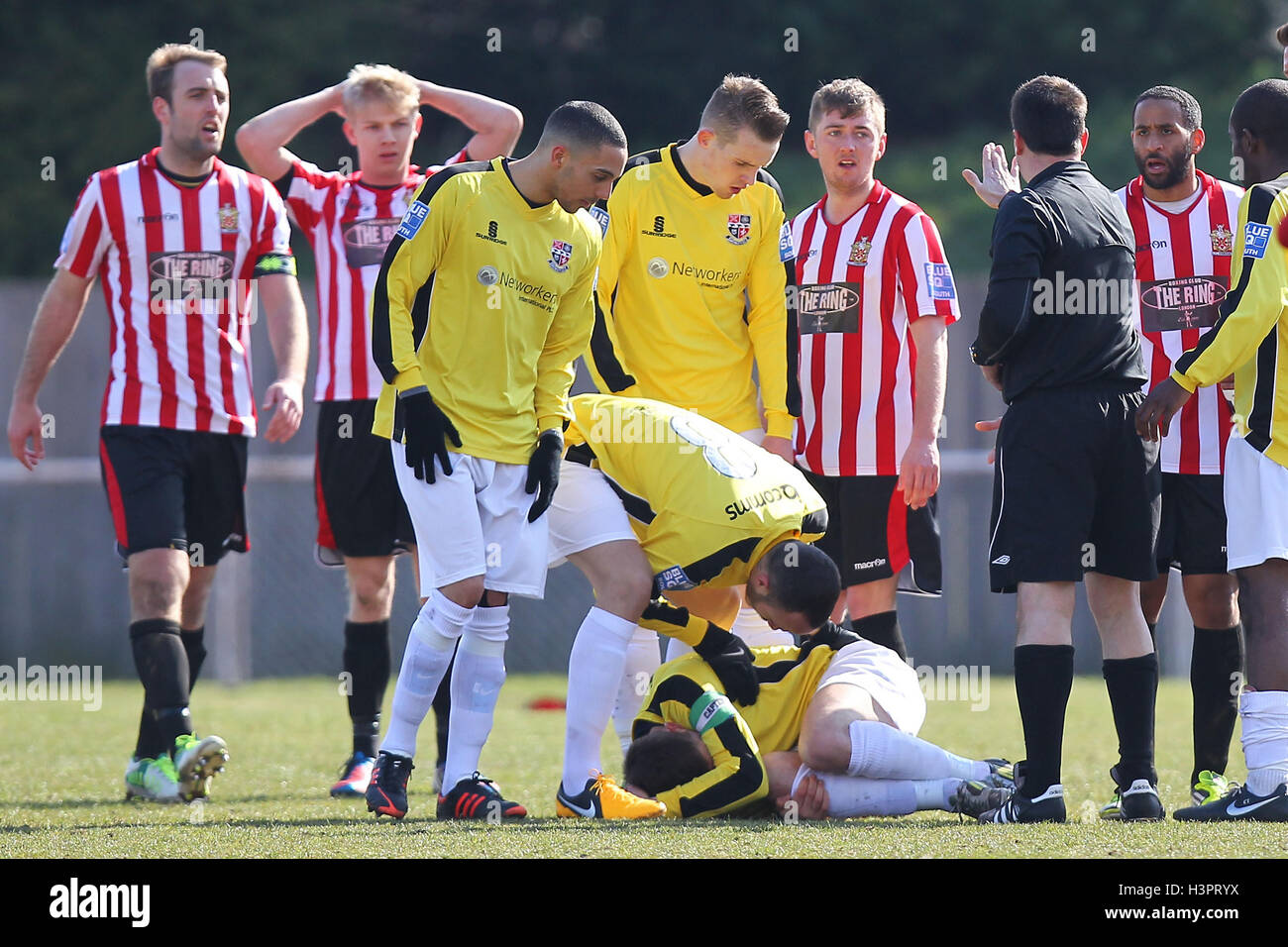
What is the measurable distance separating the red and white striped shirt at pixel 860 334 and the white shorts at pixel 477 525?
4.65ft

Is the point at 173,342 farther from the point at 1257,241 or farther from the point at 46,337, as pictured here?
the point at 1257,241

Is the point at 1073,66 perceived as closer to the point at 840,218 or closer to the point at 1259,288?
the point at 840,218

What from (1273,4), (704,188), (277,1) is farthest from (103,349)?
(1273,4)

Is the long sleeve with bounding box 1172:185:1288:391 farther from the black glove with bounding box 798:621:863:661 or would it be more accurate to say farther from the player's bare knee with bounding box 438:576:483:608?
the player's bare knee with bounding box 438:576:483:608

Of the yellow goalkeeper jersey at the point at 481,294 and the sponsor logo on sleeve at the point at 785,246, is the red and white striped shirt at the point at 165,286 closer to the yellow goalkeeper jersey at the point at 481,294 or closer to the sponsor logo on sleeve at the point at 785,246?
the yellow goalkeeper jersey at the point at 481,294

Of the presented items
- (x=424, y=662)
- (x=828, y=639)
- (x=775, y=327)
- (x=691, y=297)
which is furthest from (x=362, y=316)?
(x=828, y=639)

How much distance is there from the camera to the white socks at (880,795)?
197 inches

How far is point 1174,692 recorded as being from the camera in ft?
33.8

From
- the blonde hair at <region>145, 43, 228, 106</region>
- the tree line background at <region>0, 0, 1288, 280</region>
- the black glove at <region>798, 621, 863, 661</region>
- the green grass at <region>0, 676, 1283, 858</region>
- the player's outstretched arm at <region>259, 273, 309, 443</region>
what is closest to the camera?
the green grass at <region>0, 676, 1283, 858</region>

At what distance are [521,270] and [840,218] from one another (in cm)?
151

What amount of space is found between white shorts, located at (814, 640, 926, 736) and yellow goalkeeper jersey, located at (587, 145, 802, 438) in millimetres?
940

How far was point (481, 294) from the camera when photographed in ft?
16.7

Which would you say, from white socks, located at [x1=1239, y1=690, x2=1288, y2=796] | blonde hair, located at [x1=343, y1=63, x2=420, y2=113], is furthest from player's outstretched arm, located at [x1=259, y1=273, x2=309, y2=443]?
white socks, located at [x1=1239, y1=690, x2=1288, y2=796]
